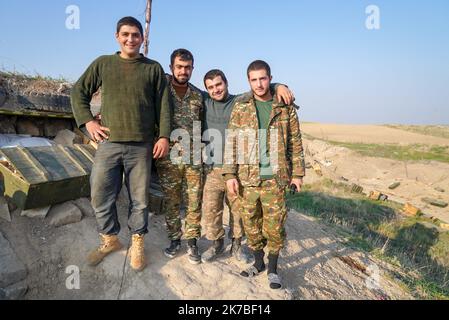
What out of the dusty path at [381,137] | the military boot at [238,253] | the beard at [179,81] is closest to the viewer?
the beard at [179,81]

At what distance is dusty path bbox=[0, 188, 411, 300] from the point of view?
3141 mm

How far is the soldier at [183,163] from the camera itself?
11.5ft

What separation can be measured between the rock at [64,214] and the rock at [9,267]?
51 cm

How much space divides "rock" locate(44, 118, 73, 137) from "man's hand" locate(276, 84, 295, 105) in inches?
144

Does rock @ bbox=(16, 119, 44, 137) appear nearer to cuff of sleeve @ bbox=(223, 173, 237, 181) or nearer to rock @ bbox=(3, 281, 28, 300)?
rock @ bbox=(3, 281, 28, 300)

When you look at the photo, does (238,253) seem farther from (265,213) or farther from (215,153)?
(215,153)

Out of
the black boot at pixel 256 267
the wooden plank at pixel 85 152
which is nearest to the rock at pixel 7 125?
the wooden plank at pixel 85 152

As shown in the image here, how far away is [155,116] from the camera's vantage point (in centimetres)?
327

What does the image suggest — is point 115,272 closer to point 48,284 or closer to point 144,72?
point 48,284

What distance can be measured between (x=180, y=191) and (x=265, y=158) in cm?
102

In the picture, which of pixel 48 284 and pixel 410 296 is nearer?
pixel 48 284

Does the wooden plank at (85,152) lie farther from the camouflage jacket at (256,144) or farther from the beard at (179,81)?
the camouflage jacket at (256,144)
